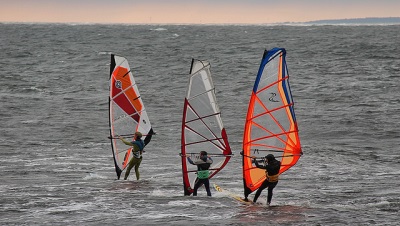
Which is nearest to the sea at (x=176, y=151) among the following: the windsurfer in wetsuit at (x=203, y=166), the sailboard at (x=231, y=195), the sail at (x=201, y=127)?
the sailboard at (x=231, y=195)

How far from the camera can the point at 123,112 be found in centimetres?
2273

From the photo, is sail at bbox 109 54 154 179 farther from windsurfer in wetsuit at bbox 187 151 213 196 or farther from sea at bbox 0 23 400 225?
windsurfer in wetsuit at bbox 187 151 213 196

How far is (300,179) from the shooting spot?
75.6 ft

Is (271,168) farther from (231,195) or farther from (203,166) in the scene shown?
(231,195)

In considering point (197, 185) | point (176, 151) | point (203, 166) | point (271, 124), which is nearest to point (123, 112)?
point (197, 185)

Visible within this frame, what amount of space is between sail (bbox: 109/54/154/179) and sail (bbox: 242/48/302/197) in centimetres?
515

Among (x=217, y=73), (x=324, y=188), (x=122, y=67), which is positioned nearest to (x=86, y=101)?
(x=217, y=73)

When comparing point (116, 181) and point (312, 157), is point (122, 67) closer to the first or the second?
point (116, 181)

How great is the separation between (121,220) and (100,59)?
6116 cm

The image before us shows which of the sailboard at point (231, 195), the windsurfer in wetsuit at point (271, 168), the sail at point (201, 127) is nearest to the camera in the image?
the windsurfer in wetsuit at point (271, 168)

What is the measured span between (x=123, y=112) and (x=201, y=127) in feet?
14.8

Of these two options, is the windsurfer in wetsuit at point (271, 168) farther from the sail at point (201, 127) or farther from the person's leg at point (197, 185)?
the person's leg at point (197, 185)

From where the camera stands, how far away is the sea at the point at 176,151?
17.3 m

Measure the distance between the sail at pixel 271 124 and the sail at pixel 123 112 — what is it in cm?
515
